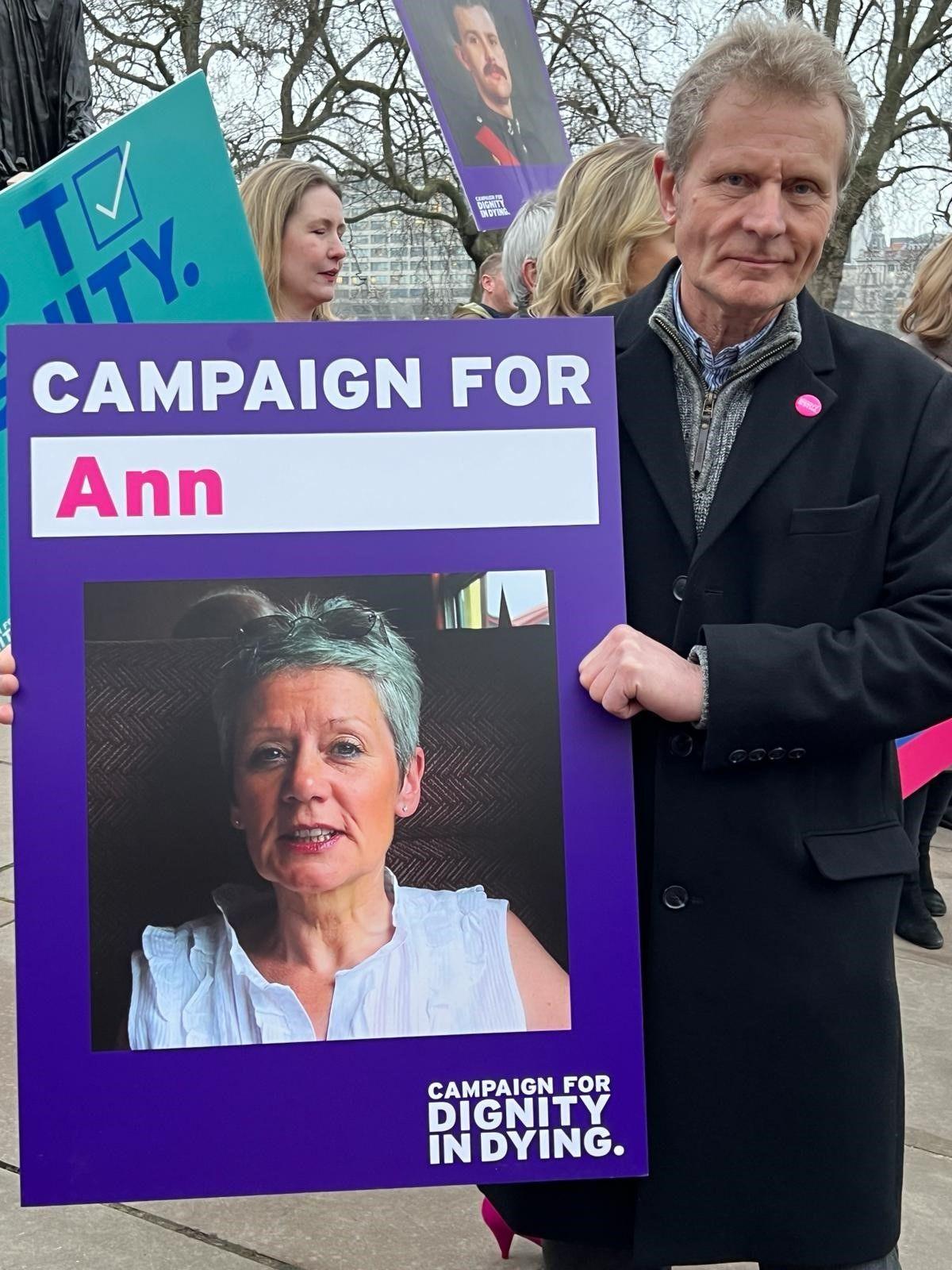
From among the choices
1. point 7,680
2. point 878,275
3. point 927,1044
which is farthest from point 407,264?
point 7,680

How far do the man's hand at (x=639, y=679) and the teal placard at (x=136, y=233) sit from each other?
0.97m

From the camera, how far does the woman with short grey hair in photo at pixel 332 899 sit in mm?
1794

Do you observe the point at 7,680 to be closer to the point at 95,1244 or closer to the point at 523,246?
the point at 95,1244

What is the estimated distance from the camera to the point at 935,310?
16.1ft

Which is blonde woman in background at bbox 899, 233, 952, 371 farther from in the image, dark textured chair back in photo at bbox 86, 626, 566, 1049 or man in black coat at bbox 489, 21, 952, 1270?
dark textured chair back in photo at bbox 86, 626, 566, 1049

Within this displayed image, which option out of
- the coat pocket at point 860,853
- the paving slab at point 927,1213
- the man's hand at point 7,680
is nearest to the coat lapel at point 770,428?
the coat pocket at point 860,853

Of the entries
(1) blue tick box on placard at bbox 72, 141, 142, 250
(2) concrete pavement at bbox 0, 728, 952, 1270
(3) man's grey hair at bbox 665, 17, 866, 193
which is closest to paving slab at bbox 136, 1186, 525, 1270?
(2) concrete pavement at bbox 0, 728, 952, 1270

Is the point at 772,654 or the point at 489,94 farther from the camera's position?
the point at 489,94

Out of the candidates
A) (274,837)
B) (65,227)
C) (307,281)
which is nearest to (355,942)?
(274,837)

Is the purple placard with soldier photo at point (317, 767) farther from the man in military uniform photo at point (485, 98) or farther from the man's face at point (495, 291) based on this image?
the man in military uniform photo at point (485, 98)

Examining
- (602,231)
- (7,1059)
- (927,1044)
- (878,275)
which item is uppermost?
(878,275)

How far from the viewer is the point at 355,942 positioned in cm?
182

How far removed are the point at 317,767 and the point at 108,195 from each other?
3.60ft

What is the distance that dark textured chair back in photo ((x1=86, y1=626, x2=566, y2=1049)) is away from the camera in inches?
69.9
